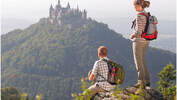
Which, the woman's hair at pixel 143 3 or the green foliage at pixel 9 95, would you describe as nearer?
the woman's hair at pixel 143 3

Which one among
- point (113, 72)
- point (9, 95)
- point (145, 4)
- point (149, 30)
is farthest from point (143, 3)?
point (9, 95)

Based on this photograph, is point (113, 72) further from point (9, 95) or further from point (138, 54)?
point (9, 95)

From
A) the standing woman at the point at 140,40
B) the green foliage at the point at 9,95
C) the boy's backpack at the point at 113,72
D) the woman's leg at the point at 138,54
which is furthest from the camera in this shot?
the green foliage at the point at 9,95

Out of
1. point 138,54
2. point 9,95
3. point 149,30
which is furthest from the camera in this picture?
point 9,95

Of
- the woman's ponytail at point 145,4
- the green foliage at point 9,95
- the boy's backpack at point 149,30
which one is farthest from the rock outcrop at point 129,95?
the green foliage at point 9,95

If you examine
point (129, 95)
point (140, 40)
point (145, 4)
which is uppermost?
point (145, 4)

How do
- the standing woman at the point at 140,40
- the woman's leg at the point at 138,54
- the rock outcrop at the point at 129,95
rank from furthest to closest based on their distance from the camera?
1. the woman's leg at the point at 138,54
2. the standing woman at the point at 140,40
3. the rock outcrop at the point at 129,95

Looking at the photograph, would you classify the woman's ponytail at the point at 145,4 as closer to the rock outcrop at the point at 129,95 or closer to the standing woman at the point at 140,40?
the standing woman at the point at 140,40

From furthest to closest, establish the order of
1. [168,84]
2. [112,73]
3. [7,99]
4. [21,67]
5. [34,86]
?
[21,67] < [34,86] < [7,99] < [168,84] < [112,73]

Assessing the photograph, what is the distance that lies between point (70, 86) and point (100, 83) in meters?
158

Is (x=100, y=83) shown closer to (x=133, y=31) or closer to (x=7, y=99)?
(x=133, y=31)

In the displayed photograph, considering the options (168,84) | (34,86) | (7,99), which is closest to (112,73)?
→ (168,84)

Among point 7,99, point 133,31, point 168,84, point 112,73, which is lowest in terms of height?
point 7,99

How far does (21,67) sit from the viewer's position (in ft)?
624
